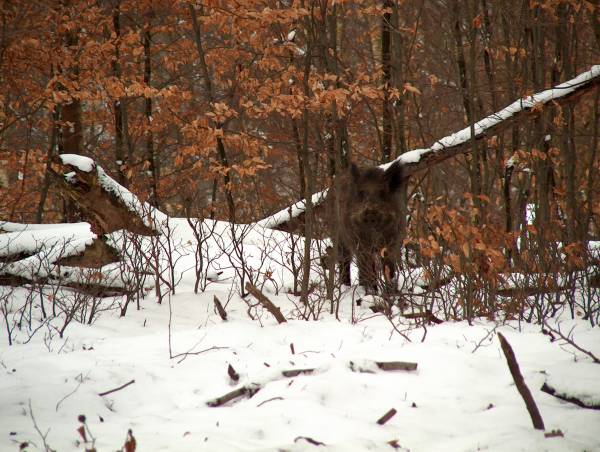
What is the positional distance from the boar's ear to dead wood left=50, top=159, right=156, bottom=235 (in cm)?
333

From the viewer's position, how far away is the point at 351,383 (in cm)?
324

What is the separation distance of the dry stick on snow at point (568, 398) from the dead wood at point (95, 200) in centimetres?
564

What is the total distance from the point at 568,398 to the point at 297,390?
1.43 m

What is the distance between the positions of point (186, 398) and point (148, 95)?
7.24m

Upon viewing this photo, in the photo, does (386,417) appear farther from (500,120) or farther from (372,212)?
(500,120)

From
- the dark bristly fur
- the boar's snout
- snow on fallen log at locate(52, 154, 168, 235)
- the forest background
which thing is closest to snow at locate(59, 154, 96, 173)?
snow on fallen log at locate(52, 154, 168, 235)

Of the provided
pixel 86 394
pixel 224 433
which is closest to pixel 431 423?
pixel 224 433

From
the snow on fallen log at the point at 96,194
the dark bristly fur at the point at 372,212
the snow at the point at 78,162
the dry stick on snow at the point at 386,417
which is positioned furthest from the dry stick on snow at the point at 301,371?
the snow at the point at 78,162

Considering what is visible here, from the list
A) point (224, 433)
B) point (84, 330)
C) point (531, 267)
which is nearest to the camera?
point (224, 433)

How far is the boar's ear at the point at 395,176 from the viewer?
7574mm

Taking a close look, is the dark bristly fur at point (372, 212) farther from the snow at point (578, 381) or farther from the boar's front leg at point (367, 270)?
the snow at point (578, 381)

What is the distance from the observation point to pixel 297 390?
3.16 m

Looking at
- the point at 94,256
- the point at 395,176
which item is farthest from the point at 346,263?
the point at 94,256

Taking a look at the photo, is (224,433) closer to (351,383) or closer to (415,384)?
(351,383)
